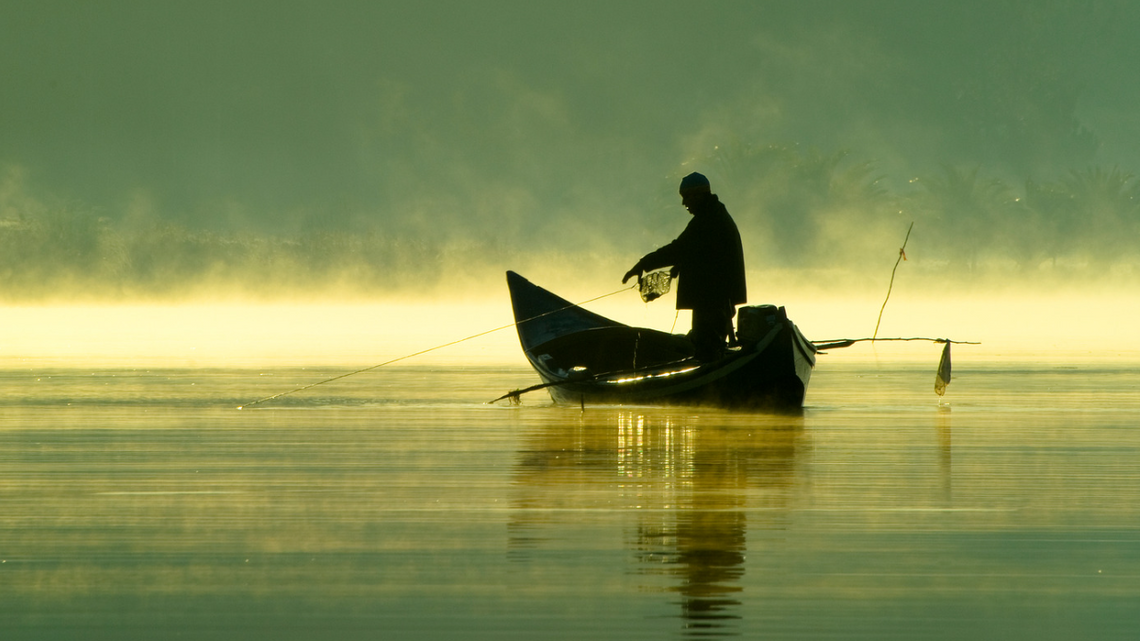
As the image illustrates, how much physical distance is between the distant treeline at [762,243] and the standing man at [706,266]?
198 feet

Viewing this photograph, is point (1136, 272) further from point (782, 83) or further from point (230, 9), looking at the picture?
point (230, 9)

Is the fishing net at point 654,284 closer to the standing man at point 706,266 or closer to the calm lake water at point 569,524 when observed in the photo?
the standing man at point 706,266

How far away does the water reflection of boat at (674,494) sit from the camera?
20.4ft

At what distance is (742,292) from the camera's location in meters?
13.6

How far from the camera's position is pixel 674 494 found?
8461 millimetres

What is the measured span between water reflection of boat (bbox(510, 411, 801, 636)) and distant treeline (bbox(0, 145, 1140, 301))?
62.3 m

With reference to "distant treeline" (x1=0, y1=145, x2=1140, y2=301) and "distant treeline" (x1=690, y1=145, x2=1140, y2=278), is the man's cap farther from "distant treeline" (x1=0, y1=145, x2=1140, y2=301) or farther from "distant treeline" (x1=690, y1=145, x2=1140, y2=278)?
"distant treeline" (x1=690, y1=145, x2=1140, y2=278)

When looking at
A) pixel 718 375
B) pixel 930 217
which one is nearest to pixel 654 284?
pixel 718 375

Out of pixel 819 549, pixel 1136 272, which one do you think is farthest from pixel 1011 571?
Result: pixel 1136 272

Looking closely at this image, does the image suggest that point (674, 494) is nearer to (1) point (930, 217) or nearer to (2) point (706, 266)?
(2) point (706, 266)

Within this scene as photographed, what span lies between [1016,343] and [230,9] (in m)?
97.1

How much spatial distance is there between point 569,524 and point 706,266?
6.15 meters

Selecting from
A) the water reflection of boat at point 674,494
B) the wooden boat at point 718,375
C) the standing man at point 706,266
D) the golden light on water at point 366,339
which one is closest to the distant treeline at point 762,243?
the golden light on water at point 366,339

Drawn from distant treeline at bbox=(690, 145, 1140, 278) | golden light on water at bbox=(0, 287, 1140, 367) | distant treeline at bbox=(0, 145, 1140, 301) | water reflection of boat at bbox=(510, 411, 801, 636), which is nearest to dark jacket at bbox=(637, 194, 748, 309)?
water reflection of boat at bbox=(510, 411, 801, 636)
